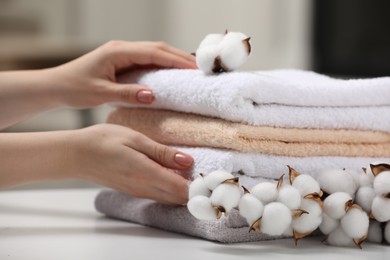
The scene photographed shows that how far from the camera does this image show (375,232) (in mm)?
811

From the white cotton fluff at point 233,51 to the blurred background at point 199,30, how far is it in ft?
4.80

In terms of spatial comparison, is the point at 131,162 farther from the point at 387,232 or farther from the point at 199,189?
the point at 387,232

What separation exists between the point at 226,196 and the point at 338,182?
14 cm

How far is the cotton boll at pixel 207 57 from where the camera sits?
856 mm

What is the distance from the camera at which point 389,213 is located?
0.76 metres

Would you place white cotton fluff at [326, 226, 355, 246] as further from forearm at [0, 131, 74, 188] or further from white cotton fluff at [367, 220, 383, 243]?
forearm at [0, 131, 74, 188]

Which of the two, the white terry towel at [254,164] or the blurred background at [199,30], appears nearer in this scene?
the white terry towel at [254,164]

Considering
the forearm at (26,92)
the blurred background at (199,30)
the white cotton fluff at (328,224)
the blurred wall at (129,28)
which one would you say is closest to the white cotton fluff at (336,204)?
the white cotton fluff at (328,224)

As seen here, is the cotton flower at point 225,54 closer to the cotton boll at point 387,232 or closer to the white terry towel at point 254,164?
the white terry towel at point 254,164

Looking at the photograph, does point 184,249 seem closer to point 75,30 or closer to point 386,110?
point 386,110

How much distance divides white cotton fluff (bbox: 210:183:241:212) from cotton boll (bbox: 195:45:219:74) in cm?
18

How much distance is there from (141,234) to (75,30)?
2507 millimetres

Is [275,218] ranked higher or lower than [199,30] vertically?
higher

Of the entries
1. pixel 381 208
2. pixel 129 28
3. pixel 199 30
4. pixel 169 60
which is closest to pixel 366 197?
pixel 381 208
